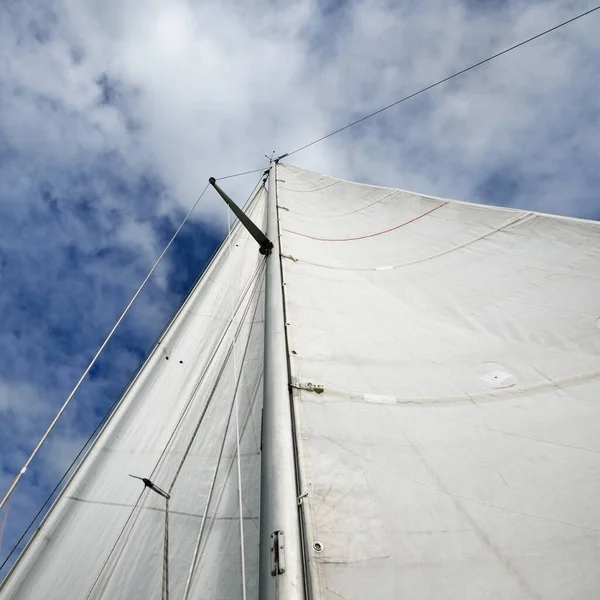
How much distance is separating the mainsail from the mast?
0.01 metres

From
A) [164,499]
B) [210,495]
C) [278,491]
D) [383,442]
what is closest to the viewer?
[278,491]

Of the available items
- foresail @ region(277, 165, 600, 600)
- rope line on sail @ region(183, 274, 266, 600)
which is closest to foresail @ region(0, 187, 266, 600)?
rope line on sail @ region(183, 274, 266, 600)

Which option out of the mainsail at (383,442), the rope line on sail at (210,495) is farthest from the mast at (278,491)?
the rope line on sail at (210,495)

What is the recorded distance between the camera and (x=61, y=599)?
1.66 m

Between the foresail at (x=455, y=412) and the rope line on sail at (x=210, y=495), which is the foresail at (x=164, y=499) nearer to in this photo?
the rope line on sail at (x=210, y=495)

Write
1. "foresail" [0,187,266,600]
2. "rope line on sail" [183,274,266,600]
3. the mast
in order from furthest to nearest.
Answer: "foresail" [0,187,266,600] < "rope line on sail" [183,274,266,600] < the mast

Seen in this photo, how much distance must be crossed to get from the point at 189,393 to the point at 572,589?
2.47m

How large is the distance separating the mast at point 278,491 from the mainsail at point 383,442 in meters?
0.01

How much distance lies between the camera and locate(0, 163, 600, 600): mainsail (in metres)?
1.09

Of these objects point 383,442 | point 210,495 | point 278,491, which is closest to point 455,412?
point 383,442

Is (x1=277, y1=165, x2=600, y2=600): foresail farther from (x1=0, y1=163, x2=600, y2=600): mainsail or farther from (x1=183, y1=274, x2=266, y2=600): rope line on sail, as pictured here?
(x1=183, y1=274, x2=266, y2=600): rope line on sail

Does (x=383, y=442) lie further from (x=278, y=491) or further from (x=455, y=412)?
(x=278, y=491)

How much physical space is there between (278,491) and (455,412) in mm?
1023

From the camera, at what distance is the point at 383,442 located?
1.55 metres
